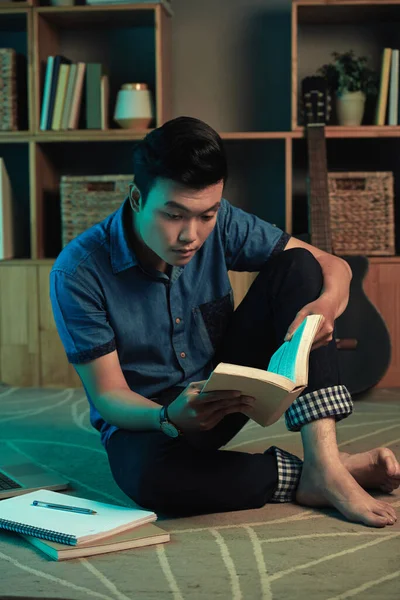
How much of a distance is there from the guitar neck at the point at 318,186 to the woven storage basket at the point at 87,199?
0.63m

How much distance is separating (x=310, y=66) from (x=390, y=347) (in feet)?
3.68

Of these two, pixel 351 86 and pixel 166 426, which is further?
pixel 351 86

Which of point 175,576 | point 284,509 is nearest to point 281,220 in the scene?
point 284,509

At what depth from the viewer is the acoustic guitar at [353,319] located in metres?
2.95

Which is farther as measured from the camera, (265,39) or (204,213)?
(265,39)

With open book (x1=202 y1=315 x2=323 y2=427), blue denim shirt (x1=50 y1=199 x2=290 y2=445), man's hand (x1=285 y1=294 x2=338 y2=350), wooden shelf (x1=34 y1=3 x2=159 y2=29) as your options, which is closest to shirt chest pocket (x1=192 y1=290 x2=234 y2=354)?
blue denim shirt (x1=50 y1=199 x2=290 y2=445)

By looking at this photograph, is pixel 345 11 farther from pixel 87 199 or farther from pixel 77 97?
pixel 87 199

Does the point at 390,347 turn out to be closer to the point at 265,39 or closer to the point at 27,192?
the point at 265,39

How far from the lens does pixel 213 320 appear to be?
1878 millimetres

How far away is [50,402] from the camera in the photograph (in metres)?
Result: 2.97

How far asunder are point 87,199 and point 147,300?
57.0 inches

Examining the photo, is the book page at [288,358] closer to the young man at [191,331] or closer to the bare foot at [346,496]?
the young man at [191,331]

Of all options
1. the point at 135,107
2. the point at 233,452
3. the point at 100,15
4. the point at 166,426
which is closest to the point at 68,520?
the point at 166,426

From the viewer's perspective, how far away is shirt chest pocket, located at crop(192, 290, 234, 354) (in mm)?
1865
